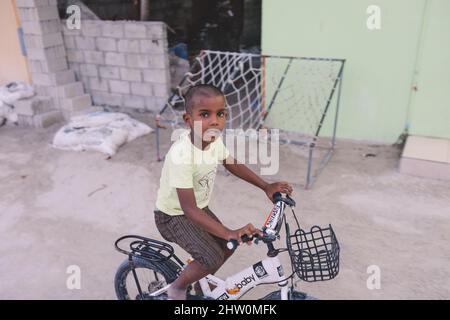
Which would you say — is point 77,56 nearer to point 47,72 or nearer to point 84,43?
point 84,43

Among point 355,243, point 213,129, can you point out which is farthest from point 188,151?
point 355,243

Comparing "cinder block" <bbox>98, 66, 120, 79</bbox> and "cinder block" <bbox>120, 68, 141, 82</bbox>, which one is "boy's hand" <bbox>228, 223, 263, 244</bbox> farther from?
"cinder block" <bbox>98, 66, 120, 79</bbox>

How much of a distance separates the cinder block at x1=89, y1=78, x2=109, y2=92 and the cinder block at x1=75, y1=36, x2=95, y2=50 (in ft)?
1.35

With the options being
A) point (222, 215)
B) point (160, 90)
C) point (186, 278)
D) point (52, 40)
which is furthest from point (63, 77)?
point (186, 278)

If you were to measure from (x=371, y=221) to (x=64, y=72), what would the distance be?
4.26 m

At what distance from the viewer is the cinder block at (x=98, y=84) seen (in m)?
5.65

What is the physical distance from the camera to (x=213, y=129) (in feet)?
5.63

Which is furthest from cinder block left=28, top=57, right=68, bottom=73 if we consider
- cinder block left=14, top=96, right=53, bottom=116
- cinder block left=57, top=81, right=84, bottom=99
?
cinder block left=14, top=96, right=53, bottom=116

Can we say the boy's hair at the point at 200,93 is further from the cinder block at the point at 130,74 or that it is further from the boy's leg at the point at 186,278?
the cinder block at the point at 130,74

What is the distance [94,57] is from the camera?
555 cm

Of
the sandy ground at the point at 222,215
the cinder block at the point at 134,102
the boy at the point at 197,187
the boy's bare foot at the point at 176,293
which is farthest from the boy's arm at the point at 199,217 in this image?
the cinder block at the point at 134,102

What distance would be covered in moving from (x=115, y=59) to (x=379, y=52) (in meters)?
3.12

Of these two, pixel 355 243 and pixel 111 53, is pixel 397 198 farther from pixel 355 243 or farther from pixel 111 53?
pixel 111 53

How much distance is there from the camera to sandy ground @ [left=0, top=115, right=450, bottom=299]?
2.67 metres
